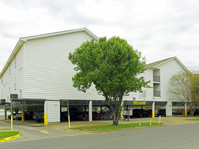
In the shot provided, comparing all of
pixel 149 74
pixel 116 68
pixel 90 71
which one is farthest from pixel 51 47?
pixel 149 74

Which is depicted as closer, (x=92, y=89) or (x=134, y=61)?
(x=134, y=61)

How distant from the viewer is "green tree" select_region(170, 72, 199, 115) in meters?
40.6

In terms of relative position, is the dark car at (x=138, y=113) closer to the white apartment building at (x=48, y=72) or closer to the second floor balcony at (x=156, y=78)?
the second floor balcony at (x=156, y=78)

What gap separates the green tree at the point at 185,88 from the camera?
133ft

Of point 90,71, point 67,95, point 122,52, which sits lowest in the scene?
point 67,95

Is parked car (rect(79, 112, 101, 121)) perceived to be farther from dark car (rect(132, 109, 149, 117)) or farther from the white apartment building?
dark car (rect(132, 109, 149, 117))

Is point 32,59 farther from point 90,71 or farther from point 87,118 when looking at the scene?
point 87,118

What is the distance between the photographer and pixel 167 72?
41.7 metres

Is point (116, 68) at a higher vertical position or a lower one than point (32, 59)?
lower

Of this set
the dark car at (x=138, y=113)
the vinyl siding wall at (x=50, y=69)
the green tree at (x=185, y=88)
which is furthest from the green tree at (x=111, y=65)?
the green tree at (x=185, y=88)

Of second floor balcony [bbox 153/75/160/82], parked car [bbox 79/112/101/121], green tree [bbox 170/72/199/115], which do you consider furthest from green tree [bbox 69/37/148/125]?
green tree [bbox 170/72/199/115]

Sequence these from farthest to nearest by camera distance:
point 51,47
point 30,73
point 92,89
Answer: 1. point 92,89
2. point 51,47
3. point 30,73

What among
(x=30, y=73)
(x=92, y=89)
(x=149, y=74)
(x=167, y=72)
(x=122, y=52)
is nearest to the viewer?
(x=122, y=52)

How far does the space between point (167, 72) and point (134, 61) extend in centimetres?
2337
